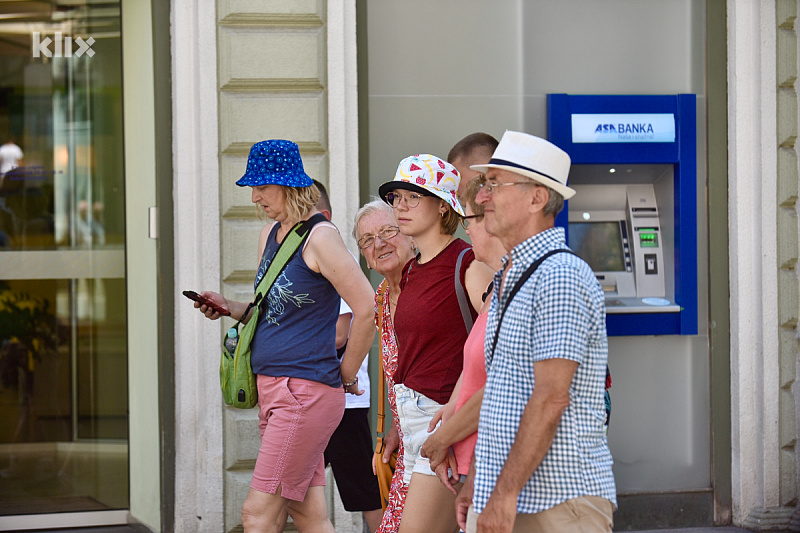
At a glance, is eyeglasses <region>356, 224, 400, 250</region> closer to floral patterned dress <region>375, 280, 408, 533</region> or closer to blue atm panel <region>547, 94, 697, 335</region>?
floral patterned dress <region>375, 280, 408, 533</region>

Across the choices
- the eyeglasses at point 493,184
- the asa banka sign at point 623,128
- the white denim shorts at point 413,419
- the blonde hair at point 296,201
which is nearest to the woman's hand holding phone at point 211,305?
the blonde hair at point 296,201

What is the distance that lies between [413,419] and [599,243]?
2.55m

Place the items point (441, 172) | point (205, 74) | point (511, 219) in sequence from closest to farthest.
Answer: point (511, 219) → point (441, 172) → point (205, 74)

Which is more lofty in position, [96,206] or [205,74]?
[205,74]

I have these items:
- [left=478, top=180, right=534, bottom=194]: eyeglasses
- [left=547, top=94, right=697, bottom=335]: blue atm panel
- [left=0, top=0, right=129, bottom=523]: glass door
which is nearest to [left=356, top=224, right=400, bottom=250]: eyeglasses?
[left=478, top=180, right=534, bottom=194]: eyeglasses

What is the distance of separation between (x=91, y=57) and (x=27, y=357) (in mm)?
1710

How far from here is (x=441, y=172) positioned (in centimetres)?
307

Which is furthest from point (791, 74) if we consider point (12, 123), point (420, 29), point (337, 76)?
point (12, 123)

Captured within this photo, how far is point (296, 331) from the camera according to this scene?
325cm

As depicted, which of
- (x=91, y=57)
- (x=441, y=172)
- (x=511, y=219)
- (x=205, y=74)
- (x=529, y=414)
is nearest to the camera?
(x=529, y=414)

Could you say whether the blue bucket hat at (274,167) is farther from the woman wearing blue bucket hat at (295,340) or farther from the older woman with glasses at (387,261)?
the older woman with glasses at (387,261)

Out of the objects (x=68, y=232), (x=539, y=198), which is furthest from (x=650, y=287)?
(x=68, y=232)

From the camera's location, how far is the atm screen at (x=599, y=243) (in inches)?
202

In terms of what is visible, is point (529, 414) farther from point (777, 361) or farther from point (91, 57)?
point (91, 57)
